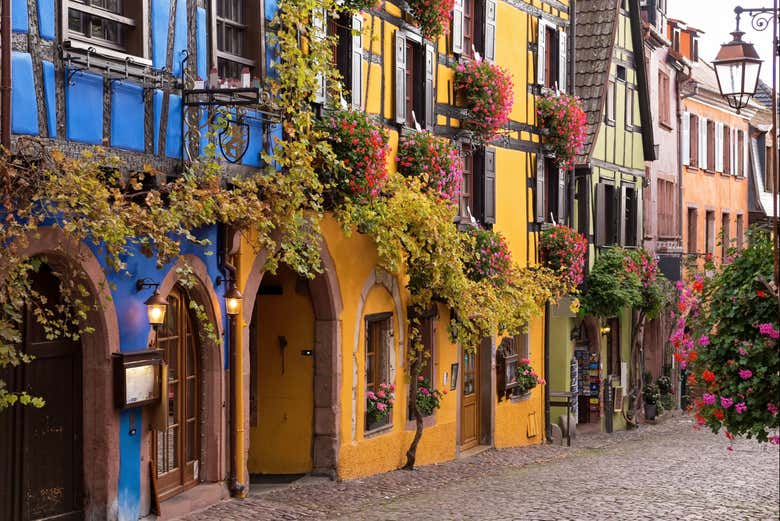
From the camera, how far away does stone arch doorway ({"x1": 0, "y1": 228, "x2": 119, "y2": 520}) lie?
11219 millimetres

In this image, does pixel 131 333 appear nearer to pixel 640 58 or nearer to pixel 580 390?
pixel 580 390

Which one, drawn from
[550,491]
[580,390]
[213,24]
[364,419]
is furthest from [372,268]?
[580,390]

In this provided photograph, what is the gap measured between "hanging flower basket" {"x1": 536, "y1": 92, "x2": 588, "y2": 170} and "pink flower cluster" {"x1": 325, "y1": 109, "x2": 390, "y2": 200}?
840 centimetres

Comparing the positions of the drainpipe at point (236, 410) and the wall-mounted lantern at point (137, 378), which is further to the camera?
the drainpipe at point (236, 410)

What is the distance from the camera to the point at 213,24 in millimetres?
12852

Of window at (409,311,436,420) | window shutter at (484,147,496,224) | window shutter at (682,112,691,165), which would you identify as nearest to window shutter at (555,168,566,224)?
window shutter at (484,147,496,224)

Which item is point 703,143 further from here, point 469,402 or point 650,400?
point 469,402

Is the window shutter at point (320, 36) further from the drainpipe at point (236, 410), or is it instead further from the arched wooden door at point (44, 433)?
the arched wooden door at point (44, 433)

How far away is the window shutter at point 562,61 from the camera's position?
24219mm

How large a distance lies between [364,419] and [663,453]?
22.0ft

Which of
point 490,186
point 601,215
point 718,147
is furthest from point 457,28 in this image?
point 718,147

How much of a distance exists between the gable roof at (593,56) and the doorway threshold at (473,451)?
7.11m

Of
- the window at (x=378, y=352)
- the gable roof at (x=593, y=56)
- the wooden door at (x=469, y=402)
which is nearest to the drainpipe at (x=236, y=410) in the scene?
the window at (x=378, y=352)

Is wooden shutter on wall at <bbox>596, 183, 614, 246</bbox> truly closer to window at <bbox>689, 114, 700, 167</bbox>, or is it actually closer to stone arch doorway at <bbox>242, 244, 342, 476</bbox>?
window at <bbox>689, 114, 700, 167</bbox>
